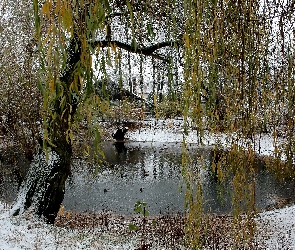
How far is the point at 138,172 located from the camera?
1147 centimetres

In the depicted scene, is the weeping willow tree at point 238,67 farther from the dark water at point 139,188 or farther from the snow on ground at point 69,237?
the dark water at point 139,188

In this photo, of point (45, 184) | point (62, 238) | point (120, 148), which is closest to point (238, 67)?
point (62, 238)

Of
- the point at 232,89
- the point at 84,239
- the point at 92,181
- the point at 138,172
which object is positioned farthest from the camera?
the point at 138,172

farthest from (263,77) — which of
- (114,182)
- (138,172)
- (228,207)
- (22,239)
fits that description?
(138,172)

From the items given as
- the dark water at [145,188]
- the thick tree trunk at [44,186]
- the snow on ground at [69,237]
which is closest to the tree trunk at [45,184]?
the thick tree trunk at [44,186]

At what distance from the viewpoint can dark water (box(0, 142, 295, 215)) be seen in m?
8.66

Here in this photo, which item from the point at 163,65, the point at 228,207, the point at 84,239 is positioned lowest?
the point at 228,207

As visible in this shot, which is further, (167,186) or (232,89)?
(167,186)

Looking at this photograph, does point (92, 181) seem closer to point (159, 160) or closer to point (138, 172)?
point (138, 172)

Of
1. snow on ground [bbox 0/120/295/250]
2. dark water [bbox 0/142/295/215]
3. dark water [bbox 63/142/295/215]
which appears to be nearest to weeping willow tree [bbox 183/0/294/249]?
snow on ground [bbox 0/120/295/250]

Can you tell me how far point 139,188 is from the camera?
9953mm

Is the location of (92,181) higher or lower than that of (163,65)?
lower

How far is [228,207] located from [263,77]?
260 inches

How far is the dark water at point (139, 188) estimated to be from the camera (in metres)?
8.66
